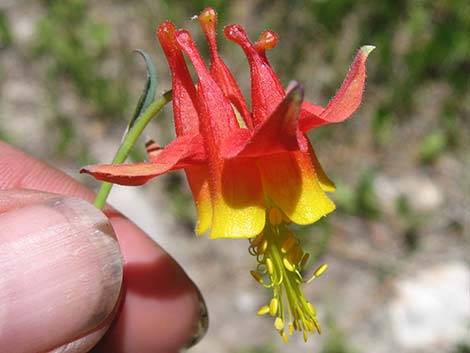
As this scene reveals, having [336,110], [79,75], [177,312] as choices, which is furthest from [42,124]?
[336,110]

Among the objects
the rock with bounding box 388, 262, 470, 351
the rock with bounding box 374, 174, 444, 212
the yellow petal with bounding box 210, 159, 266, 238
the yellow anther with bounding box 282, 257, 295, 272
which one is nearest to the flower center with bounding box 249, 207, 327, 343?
the yellow anther with bounding box 282, 257, 295, 272

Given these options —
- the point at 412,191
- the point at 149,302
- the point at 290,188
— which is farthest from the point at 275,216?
the point at 412,191

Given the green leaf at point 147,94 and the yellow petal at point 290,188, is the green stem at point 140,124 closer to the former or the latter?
the green leaf at point 147,94

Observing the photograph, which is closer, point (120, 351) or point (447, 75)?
point (120, 351)

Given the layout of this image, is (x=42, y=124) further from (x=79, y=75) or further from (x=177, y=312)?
(x=177, y=312)

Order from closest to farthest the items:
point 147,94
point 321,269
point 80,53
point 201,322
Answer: point 321,269, point 147,94, point 201,322, point 80,53

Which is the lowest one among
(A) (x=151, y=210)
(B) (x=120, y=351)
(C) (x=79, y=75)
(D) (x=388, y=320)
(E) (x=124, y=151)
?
(D) (x=388, y=320)

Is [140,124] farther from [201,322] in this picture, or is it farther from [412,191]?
[412,191]
